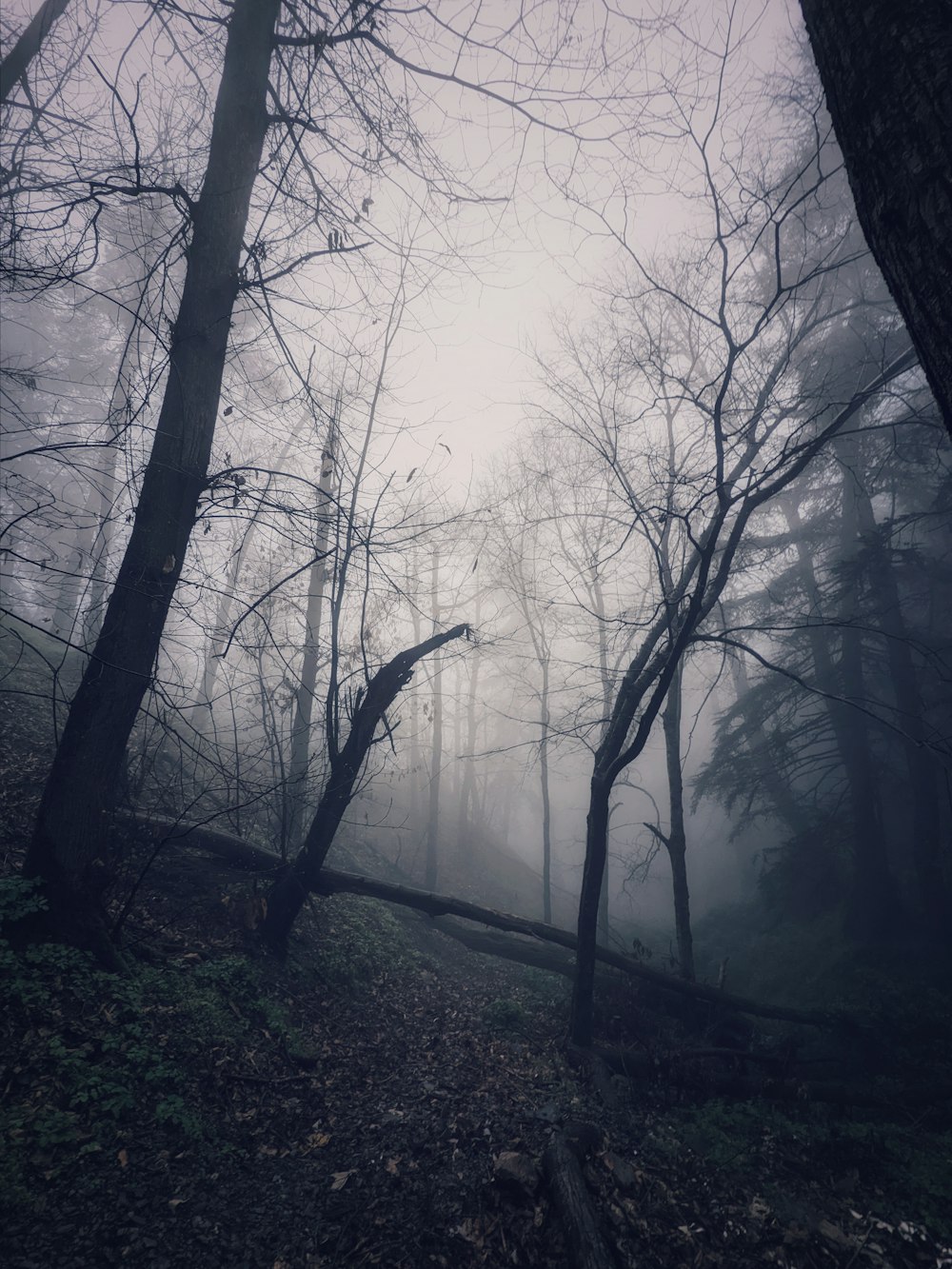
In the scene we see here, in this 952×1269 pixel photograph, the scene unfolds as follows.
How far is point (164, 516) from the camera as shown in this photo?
429 centimetres

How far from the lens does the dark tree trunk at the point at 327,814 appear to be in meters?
6.23

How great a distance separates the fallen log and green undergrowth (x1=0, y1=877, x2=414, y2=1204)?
2170 mm

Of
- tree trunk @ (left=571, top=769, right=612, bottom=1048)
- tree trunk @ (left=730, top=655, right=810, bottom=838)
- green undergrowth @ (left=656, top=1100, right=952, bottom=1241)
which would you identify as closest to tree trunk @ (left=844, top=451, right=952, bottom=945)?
tree trunk @ (left=730, top=655, right=810, bottom=838)

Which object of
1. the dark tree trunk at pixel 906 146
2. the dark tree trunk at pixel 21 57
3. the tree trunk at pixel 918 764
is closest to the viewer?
the dark tree trunk at pixel 906 146

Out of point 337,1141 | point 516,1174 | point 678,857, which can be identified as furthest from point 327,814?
point 678,857

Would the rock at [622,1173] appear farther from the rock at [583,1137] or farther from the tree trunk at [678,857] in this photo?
the tree trunk at [678,857]

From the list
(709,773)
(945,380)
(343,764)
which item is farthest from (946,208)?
(709,773)

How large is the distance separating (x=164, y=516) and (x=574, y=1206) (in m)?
5.66

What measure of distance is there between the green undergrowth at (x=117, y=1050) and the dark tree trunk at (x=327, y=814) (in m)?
0.81

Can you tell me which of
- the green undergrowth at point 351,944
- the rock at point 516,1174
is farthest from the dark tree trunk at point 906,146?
the green undergrowth at point 351,944

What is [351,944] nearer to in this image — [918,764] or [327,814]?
[327,814]

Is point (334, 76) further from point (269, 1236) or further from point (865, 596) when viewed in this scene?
point (865, 596)

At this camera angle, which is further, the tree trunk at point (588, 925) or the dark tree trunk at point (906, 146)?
the tree trunk at point (588, 925)

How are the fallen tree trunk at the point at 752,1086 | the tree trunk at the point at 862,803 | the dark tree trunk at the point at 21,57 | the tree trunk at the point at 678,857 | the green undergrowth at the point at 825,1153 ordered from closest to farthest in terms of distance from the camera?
the green undergrowth at the point at 825,1153, the dark tree trunk at the point at 21,57, the fallen tree trunk at the point at 752,1086, the tree trunk at the point at 678,857, the tree trunk at the point at 862,803
